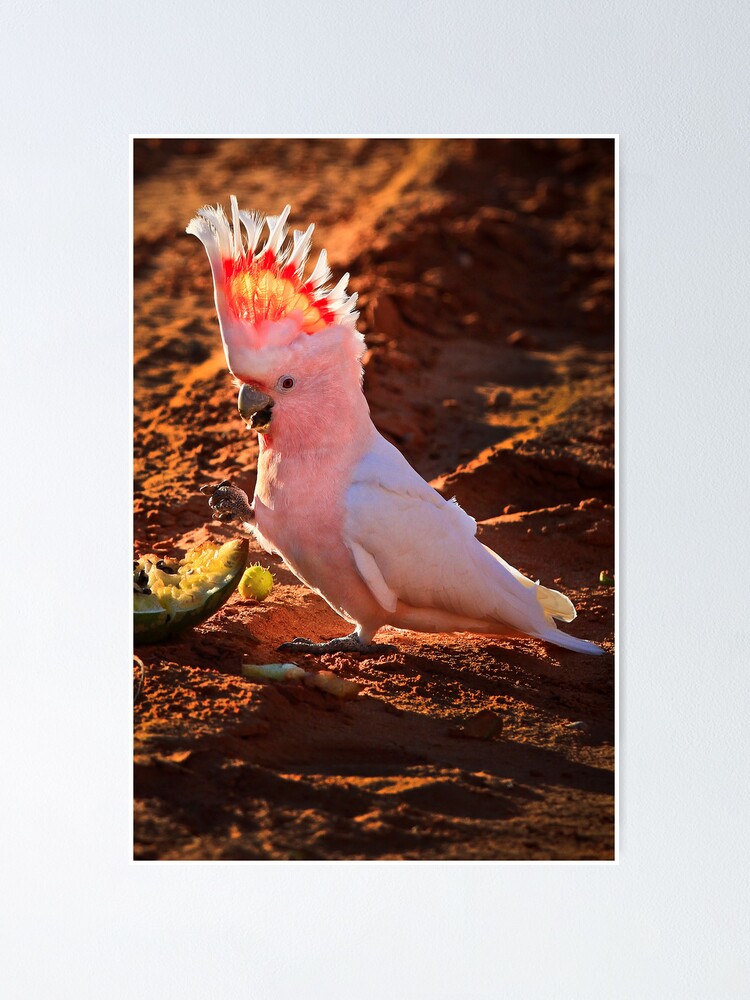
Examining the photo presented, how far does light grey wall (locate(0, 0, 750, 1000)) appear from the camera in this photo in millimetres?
2494

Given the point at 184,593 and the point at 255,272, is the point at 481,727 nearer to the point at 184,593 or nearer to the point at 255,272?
the point at 184,593

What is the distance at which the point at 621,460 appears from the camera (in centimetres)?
262

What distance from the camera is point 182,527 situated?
319 cm

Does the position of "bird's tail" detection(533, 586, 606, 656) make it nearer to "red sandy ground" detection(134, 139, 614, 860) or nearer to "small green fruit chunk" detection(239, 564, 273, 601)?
"red sandy ground" detection(134, 139, 614, 860)

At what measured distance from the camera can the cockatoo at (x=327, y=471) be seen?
8.15 feet

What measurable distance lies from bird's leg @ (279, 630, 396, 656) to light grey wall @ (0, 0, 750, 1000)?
0.44m

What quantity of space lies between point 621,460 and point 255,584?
1.07 meters

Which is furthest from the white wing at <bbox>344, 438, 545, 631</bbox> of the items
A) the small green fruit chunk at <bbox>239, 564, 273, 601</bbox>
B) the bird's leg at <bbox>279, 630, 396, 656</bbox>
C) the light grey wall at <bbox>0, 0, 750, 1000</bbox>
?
the small green fruit chunk at <bbox>239, 564, 273, 601</bbox>

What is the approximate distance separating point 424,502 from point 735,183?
1.14m

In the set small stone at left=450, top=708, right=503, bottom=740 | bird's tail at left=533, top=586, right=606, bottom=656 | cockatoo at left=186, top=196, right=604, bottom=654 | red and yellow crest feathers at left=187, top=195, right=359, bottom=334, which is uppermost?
red and yellow crest feathers at left=187, top=195, right=359, bottom=334

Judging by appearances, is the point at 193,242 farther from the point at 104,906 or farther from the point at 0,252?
the point at 104,906

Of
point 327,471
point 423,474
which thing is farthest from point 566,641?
point 423,474

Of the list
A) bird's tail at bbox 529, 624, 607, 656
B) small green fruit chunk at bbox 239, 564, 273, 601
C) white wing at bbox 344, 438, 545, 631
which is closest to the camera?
white wing at bbox 344, 438, 545, 631

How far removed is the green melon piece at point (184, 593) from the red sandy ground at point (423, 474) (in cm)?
7
